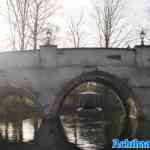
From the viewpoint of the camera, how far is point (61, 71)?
1792 centimetres

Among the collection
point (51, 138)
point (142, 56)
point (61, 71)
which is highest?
point (142, 56)

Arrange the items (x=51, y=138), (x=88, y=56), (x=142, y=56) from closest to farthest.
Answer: (x=51, y=138) < (x=88, y=56) < (x=142, y=56)

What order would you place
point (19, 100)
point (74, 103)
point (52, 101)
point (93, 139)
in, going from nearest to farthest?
1. point (93, 139)
2. point (52, 101)
3. point (19, 100)
4. point (74, 103)

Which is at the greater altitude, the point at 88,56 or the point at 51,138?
the point at 88,56

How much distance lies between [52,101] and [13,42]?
12.4 metres

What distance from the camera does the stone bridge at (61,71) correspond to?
17.8 metres

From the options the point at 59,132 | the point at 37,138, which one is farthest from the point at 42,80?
the point at 37,138

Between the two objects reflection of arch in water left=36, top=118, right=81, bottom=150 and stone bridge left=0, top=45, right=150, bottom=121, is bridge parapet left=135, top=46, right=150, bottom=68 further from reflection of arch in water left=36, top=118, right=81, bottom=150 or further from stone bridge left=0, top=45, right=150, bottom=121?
reflection of arch in water left=36, top=118, right=81, bottom=150

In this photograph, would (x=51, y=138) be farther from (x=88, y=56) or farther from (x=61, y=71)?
(x=88, y=56)

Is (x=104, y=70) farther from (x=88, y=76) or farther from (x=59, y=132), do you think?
(x=59, y=132)

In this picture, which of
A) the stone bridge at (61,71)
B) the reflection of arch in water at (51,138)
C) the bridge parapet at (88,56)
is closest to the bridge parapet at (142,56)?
the stone bridge at (61,71)

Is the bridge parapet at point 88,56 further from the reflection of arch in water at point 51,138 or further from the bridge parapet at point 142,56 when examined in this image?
the reflection of arch in water at point 51,138

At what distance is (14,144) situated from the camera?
1141 cm

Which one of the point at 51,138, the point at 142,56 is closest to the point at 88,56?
the point at 142,56
